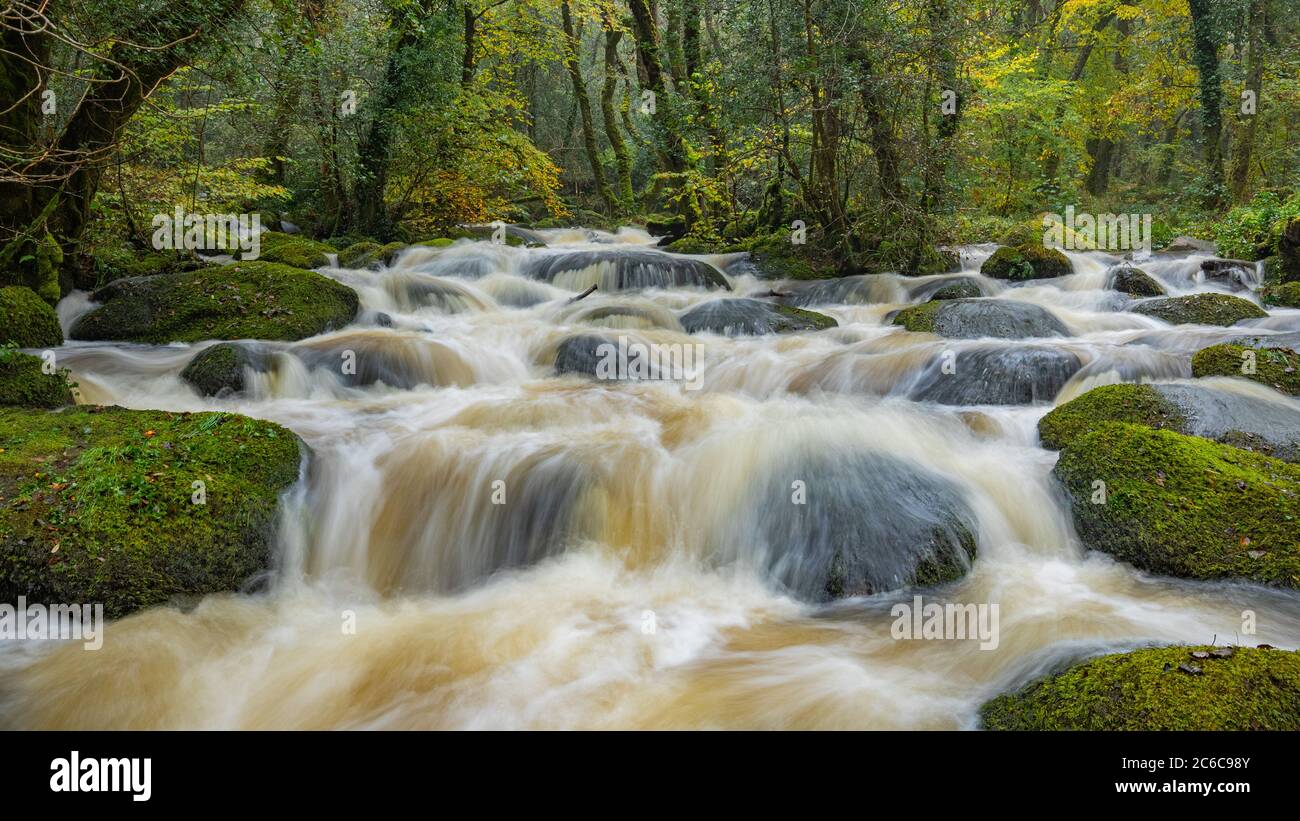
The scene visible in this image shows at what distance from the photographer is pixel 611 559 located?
4.54 meters

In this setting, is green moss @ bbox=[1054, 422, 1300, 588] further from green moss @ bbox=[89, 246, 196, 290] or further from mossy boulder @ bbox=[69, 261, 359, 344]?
green moss @ bbox=[89, 246, 196, 290]

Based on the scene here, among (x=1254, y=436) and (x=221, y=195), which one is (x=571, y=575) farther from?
(x=221, y=195)

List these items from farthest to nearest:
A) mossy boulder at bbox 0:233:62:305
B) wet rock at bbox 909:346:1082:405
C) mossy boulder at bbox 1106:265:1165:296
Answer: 1. mossy boulder at bbox 1106:265:1165:296
2. mossy boulder at bbox 0:233:62:305
3. wet rock at bbox 909:346:1082:405

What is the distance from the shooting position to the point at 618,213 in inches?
906

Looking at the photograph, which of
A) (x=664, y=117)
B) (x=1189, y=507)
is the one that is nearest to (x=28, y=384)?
(x=1189, y=507)

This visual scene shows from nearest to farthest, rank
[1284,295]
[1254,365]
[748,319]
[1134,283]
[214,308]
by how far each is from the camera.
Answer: [1254,365], [214,308], [1284,295], [748,319], [1134,283]

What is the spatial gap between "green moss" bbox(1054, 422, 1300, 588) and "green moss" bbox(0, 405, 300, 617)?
532 cm

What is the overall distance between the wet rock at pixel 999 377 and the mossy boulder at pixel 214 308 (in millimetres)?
7464

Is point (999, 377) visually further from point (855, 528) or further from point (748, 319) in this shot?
point (748, 319)

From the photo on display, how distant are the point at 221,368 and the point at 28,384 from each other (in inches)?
65.7

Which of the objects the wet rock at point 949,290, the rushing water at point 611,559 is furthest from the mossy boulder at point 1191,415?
the wet rock at point 949,290

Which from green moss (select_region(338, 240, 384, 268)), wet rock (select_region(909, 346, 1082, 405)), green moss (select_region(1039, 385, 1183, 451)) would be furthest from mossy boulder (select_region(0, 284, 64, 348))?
green moss (select_region(1039, 385, 1183, 451))

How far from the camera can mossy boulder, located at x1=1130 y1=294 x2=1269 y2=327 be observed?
8562mm
